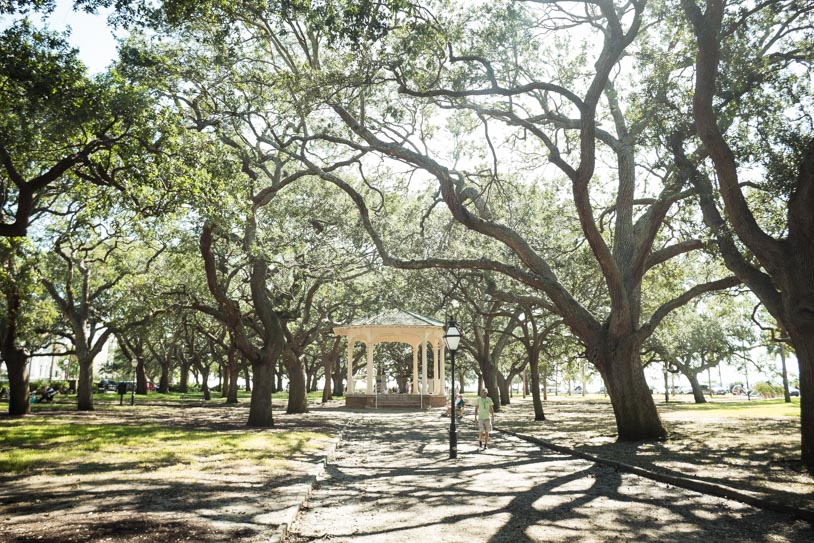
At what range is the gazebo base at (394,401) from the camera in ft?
117

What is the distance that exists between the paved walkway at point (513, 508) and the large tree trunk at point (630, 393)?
3242mm

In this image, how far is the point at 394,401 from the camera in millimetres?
37000

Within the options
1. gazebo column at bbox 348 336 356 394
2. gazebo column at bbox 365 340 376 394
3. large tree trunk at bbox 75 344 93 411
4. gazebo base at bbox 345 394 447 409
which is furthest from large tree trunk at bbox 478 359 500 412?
large tree trunk at bbox 75 344 93 411

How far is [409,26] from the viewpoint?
10.7m

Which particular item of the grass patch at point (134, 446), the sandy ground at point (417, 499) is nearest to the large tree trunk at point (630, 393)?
the sandy ground at point (417, 499)

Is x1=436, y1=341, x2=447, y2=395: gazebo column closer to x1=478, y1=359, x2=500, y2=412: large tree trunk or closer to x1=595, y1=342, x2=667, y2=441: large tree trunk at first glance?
x1=478, y1=359, x2=500, y2=412: large tree trunk

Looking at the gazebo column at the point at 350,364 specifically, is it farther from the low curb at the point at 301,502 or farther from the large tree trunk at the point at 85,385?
the low curb at the point at 301,502

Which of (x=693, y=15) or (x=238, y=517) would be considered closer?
(x=238, y=517)

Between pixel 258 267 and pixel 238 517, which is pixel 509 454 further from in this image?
pixel 258 267

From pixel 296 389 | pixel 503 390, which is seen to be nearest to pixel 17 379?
pixel 296 389

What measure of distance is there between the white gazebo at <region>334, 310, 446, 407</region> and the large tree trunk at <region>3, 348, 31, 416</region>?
654 inches

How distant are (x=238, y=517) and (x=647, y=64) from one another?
40.0ft

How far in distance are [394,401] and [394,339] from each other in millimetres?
4098

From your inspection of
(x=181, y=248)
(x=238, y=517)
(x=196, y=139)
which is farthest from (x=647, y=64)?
(x=181, y=248)
